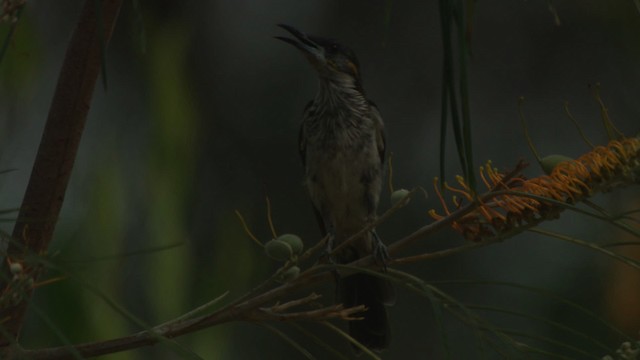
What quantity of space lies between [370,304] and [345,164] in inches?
18.9

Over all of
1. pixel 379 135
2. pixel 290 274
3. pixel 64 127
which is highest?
pixel 64 127

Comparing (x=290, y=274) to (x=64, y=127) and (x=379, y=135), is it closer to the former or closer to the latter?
(x=64, y=127)

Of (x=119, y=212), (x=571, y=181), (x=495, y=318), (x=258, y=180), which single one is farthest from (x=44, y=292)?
(x=258, y=180)

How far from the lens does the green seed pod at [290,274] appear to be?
1619 millimetres

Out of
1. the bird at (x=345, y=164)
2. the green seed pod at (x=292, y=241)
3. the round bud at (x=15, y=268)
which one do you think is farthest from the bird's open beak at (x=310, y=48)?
the round bud at (x=15, y=268)

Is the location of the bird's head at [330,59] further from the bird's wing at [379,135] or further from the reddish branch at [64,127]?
the reddish branch at [64,127]

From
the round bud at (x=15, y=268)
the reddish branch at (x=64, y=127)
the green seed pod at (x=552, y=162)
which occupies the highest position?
the reddish branch at (x=64, y=127)

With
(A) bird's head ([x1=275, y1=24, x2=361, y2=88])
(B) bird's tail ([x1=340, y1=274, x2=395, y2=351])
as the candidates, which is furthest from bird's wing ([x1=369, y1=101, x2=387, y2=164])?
(B) bird's tail ([x1=340, y1=274, x2=395, y2=351])

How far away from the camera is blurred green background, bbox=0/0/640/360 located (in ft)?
6.50

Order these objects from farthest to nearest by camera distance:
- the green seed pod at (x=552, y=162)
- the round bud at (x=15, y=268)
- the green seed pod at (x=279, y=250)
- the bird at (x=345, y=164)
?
the bird at (x=345, y=164)
the green seed pod at (x=279, y=250)
the green seed pod at (x=552, y=162)
the round bud at (x=15, y=268)

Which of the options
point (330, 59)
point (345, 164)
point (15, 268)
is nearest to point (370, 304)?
point (345, 164)

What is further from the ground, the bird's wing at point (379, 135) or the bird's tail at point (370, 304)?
the bird's wing at point (379, 135)

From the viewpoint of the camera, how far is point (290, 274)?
5.38 feet

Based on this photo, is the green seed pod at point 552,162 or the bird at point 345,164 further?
the bird at point 345,164
